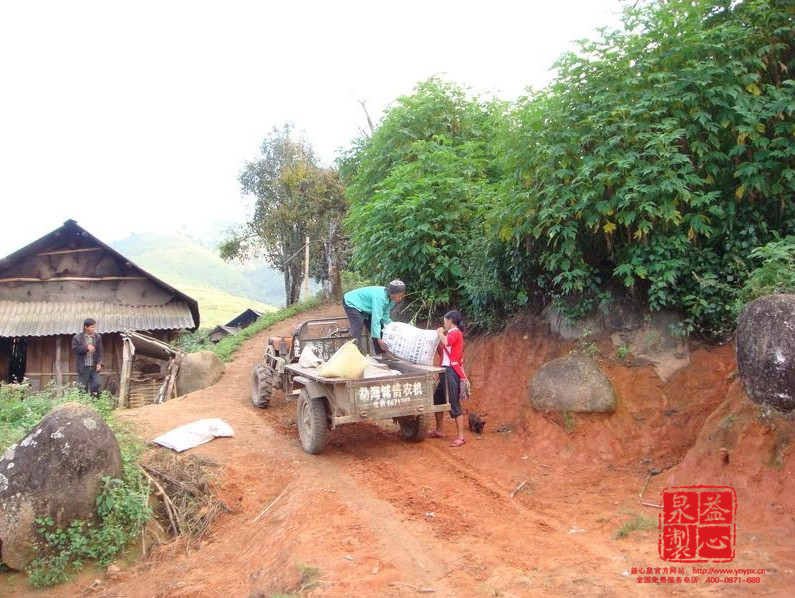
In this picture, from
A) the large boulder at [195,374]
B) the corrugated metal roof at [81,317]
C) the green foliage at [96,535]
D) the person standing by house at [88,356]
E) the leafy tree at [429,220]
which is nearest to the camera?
the green foliage at [96,535]

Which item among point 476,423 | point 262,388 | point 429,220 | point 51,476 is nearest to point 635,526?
point 476,423

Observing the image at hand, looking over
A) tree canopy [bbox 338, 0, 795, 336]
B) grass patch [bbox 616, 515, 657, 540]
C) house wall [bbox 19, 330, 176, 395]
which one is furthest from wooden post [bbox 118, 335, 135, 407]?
grass patch [bbox 616, 515, 657, 540]

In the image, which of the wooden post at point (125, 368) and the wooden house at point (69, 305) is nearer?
the wooden post at point (125, 368)

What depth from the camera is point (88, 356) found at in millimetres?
11594

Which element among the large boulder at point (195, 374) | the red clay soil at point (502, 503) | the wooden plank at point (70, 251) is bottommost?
the red clay soil at point (502, 503)

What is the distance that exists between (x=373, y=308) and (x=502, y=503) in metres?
3.43

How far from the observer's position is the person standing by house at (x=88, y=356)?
1152 centimetres

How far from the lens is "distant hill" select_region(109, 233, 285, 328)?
72.1 m

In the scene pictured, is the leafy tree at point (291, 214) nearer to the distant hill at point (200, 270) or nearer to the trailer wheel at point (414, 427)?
the trailer wheel at point (414, 427)

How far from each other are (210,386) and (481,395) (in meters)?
6.54

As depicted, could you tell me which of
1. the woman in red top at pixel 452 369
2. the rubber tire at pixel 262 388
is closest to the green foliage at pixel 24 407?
the rubber tire at pixel 262 388

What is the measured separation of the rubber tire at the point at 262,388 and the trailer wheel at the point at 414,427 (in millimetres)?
3234

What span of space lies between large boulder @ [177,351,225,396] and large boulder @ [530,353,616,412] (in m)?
8.03

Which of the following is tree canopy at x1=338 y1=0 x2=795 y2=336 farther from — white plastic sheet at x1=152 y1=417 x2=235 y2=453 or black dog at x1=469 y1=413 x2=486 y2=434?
white plastic sheet at x1=152 y1=417 x2=235 y2=453
